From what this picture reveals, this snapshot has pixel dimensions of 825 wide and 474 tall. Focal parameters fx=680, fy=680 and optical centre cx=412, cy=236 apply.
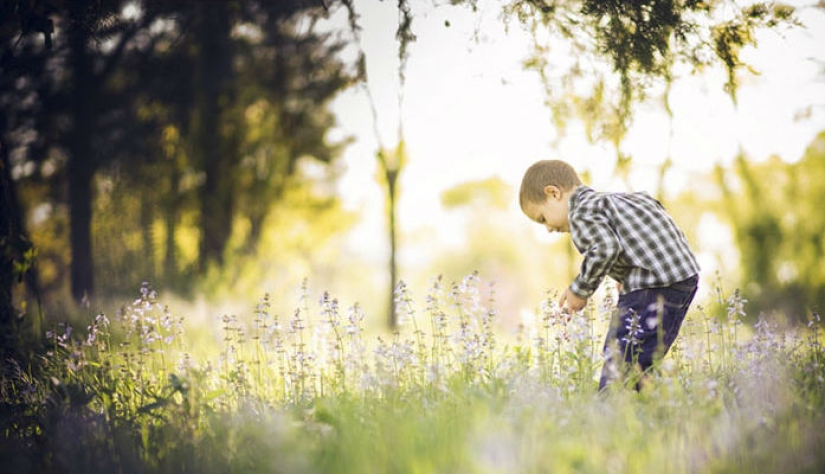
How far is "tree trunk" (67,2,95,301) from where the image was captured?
9.26 m

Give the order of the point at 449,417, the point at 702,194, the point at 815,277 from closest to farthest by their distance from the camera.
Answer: the point at 449,417
the point at 815,277
the point at 702,194

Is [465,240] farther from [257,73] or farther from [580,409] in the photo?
[580,409]

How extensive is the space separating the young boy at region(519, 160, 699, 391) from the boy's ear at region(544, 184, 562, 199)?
0.34ft

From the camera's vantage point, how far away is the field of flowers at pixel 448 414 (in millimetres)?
2555

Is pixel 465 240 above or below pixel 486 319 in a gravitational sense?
above

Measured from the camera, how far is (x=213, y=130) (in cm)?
1080

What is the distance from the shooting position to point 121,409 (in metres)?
3.85

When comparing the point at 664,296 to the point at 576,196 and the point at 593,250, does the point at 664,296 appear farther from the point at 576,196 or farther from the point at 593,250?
the point at 576,196

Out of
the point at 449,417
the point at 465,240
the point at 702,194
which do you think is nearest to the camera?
the point at 449,417

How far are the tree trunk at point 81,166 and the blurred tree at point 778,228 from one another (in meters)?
8.48

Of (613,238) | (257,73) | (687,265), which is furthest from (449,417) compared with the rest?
(257,73)

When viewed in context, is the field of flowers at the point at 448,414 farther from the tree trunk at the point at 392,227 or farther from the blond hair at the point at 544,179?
the tree trunk at the point at 392,227

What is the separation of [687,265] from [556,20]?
7.24 feet

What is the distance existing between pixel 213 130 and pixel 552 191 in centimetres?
799
